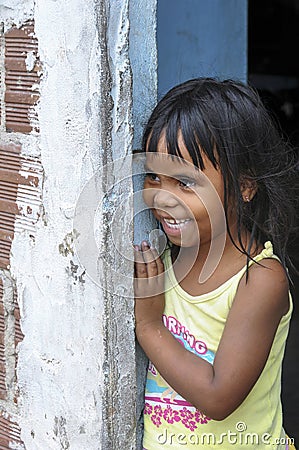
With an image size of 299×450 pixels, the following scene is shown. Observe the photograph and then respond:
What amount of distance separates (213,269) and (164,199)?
0.70ft

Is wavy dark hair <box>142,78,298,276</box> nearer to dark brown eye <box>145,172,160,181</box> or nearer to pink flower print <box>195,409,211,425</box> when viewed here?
dark brown eye <box>145,172,160,181</box>

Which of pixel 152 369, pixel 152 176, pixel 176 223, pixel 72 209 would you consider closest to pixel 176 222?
pixel 176 223

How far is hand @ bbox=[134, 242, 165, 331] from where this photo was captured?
1.58m

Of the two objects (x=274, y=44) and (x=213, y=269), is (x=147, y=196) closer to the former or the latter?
(x=213, y=269)

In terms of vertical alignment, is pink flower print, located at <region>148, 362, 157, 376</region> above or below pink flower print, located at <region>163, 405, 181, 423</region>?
above

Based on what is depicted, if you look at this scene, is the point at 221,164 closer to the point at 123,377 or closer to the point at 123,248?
the point at 123,248

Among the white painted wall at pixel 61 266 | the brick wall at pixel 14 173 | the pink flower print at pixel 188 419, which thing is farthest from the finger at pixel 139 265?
the pink flower print at pixel 188 419

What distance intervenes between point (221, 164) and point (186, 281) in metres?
0.29

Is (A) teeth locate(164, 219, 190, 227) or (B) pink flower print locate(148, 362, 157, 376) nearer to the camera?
(A) teeth locate(164, 219, 190, 227)

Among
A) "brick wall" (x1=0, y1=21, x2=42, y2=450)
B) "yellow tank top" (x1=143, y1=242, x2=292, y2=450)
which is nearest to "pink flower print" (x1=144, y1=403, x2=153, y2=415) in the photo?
"yellow tank top" (x1=143, y1=242, x2=292, y2=450)

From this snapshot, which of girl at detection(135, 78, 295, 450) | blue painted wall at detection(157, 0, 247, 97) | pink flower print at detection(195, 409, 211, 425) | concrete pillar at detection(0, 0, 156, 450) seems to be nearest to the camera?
concrete pillar at detection(0, 0, 156, 450)

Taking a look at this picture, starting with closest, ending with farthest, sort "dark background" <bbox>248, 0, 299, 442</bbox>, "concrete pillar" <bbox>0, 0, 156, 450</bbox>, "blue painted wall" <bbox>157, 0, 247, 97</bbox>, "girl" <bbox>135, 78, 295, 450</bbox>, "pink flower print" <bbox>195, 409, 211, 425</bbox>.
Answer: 1. "concrete pillar" <bbox>0, 0, 156, 450</bbox>
2. "girl" <bbox>135, 78, 295, 450</bbox>
3. "pink flower print" <bbox>195, 409, 211, 425</bbox>
4. "blue painted wall" <bbox>157, 0, 247, 97</bbox>
5. "dark background" <bbox>248, 0, 299, 442</bbox>

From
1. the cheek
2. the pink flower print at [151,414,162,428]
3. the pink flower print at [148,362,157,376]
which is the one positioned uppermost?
the cheek

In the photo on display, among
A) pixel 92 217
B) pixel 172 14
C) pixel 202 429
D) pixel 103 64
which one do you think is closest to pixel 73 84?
pixel 103 64
